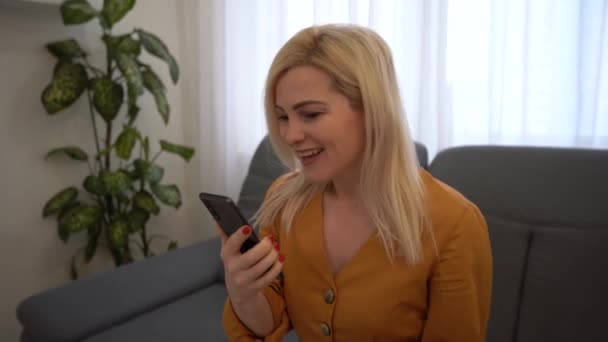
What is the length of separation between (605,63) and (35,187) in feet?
7.20

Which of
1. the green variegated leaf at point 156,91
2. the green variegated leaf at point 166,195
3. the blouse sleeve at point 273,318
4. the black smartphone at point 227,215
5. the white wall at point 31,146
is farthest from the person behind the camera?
the green variegated leaf at point 166,195

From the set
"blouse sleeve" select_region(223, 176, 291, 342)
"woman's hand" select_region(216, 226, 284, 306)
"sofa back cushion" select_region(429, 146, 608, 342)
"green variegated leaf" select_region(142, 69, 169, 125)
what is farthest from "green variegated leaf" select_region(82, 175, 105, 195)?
"sofa back cushion" select_region(429, 146, 608, 342)

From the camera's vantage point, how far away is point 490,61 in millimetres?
1406

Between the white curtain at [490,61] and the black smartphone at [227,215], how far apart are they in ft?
3.34

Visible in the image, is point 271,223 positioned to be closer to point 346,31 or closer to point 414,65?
point 346,31

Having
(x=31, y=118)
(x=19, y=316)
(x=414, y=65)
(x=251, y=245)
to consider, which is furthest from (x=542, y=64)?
(x=31, y=118)

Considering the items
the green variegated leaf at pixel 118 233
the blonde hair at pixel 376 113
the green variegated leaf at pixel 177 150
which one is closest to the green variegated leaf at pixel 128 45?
the green variegated leaf at pixel 177 150

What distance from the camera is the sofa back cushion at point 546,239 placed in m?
0.98

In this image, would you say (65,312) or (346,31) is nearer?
(346,31)

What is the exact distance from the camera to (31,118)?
1.81 m

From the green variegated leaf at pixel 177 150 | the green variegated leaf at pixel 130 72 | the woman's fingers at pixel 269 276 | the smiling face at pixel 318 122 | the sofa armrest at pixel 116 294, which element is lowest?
the sofa armrest at pixel 116 294

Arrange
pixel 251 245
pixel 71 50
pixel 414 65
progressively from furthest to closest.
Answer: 1. pixel 71 50
2. pixel 414 65
3. pixel 251 245

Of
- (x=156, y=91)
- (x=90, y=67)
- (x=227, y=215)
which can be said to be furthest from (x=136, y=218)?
(x=227, y=215)

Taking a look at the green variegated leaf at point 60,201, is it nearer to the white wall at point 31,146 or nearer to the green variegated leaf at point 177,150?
the white wall at point 31,146
